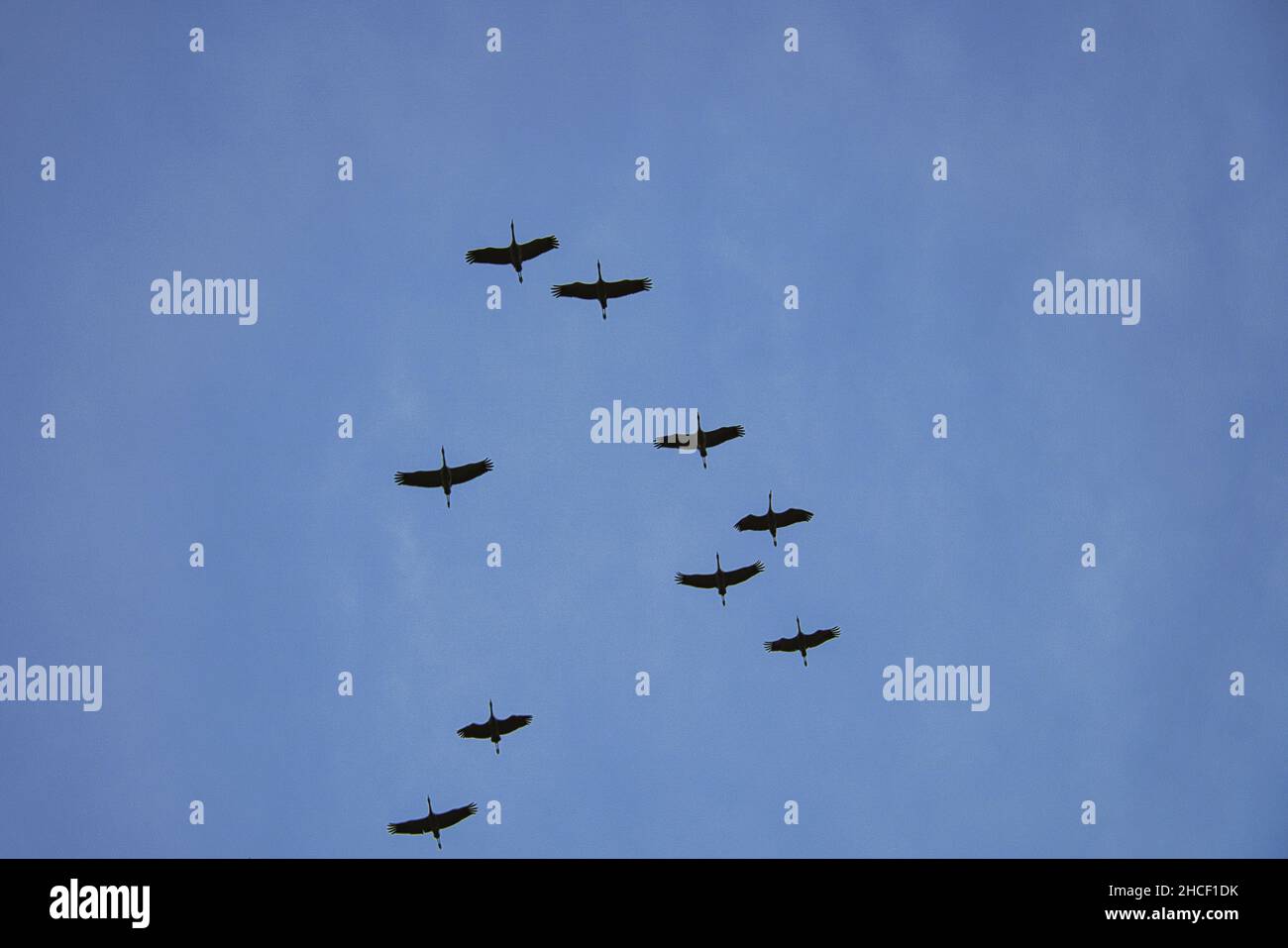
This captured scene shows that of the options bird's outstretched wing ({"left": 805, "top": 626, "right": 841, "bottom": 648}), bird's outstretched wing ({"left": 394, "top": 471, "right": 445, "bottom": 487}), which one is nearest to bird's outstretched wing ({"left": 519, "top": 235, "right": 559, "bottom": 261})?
bird's outstretched wing ({"left": 394, "top": 471, "right": 445, "bottom": 487})

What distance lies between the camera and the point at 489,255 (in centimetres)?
3778

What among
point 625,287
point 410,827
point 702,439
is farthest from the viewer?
point 625,287

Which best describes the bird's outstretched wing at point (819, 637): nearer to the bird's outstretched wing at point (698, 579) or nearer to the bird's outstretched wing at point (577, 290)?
the bird's outstretched wing at point (698, 579)

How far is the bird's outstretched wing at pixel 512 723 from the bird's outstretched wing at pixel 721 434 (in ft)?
29.2

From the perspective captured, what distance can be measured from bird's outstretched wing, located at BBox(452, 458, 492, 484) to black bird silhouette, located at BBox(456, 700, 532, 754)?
6.47 m

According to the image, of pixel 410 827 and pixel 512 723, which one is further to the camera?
pixel 512 723

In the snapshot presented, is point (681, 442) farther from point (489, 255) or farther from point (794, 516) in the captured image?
point (489, 255)

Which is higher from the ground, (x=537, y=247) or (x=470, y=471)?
(x=537, y=247)

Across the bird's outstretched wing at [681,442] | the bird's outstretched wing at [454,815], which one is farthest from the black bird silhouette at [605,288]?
the bird's outstretched wing at [454,815]

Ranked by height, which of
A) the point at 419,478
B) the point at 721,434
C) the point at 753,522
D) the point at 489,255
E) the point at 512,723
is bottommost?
the point at 512,723

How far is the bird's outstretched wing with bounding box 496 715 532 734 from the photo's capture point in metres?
37.9

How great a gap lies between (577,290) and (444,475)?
614 centimetres

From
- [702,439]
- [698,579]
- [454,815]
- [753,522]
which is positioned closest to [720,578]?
[698,579]

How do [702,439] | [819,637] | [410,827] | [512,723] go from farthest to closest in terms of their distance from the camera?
[819,637], [702,439], [512,723], [410,827]
